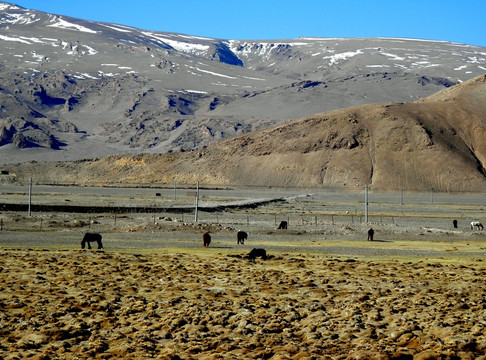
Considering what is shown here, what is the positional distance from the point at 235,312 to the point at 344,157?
125723 millimetres

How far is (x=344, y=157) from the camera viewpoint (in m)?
139

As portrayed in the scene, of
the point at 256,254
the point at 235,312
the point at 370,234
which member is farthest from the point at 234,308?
the point at 370,234

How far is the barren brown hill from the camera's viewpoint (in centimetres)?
13162

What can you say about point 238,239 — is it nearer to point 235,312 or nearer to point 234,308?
point 234,308

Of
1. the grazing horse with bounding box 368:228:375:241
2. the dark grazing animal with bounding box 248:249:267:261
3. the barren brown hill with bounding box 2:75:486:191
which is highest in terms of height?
the barren brown hill with bounding box 2:75:486:191

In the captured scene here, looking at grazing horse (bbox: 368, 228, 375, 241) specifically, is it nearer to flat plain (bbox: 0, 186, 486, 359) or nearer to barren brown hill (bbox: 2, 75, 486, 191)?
flat plain (bbox: 0, 186, 486, 359)

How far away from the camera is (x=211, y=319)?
1416cm

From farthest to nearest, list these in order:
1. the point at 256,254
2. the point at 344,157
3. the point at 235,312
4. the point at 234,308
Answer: the point at 344,157 → the point at 256,254 → the point at 234,308 → the point at 235,312

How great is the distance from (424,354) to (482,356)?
897 millimetres

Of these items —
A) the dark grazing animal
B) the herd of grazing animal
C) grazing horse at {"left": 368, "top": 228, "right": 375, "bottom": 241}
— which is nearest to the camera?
the dark grazing animal

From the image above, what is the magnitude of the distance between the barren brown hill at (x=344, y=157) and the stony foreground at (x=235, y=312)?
110 meters

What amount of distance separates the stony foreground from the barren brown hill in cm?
11024

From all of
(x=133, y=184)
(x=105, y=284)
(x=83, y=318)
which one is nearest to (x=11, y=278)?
(x=105, y=284)

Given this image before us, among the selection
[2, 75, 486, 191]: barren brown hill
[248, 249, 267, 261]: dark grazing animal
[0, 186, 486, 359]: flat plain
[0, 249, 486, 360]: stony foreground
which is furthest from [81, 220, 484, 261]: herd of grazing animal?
[2, 75, 486, 191]: barren brown hill
